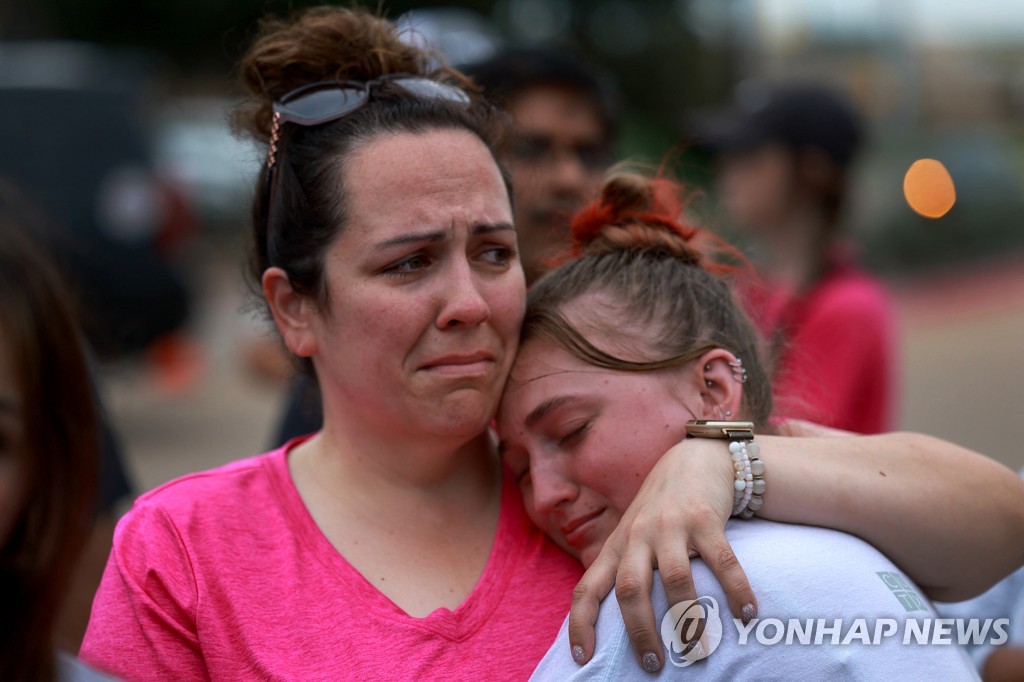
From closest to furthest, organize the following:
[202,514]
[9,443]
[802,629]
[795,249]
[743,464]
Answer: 1. [9,443]
2. [802,629]
3. [743,464]
4. [202,514]
5. [795,249]

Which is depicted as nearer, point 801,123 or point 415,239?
point 415,239

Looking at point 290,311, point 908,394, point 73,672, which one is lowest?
point 908,394

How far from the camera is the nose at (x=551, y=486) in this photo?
2174 millimetres

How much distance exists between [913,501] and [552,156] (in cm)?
183

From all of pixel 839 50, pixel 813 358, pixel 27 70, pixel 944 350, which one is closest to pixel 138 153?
pixel 27 70

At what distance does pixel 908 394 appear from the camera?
1021 cm

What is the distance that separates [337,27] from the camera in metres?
2.46

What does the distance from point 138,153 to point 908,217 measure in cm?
1141

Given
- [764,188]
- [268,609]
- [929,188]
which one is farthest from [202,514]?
[929,188]

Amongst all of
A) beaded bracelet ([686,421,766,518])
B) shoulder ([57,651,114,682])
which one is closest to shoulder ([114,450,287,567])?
shoulder ([57,651,114,682])

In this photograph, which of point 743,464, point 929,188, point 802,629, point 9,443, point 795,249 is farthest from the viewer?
point 929,188

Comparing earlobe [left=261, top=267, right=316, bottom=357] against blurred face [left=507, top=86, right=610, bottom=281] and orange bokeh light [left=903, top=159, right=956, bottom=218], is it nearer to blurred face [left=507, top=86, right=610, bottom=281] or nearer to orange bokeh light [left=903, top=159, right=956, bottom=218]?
blurred face [left=507, top=86, right=610, bottom=281]

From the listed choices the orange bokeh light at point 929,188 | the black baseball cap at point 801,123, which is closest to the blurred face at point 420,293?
the black baseball cap at point 801,123

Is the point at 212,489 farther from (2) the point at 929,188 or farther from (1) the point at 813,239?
(2) the point at 929,188
